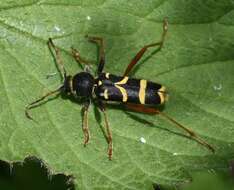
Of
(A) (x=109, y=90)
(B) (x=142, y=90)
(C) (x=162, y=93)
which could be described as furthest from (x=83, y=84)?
(C) (x=162, y=93)

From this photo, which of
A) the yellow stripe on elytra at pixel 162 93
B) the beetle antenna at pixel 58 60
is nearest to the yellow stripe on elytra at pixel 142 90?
the yellow stripe on elytra at pixel 162 93

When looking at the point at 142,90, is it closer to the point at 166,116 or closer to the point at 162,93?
the point at 162,93

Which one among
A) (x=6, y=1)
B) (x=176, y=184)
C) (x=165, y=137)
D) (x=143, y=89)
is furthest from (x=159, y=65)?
(x=6, y=1)

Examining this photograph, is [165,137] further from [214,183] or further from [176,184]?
[214,183]

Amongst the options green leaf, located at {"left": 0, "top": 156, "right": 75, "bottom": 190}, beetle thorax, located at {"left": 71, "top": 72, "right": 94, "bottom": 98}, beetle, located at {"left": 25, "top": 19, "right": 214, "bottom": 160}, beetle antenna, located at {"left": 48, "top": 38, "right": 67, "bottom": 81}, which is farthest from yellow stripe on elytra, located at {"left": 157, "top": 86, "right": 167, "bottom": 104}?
green leaf, located at {"left": 0, "top": 156, "right": 75, "bottom": 190}

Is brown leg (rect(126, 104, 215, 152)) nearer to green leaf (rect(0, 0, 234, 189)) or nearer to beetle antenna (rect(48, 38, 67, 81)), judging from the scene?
green leaf (rect(0, 0, 234, 189))
